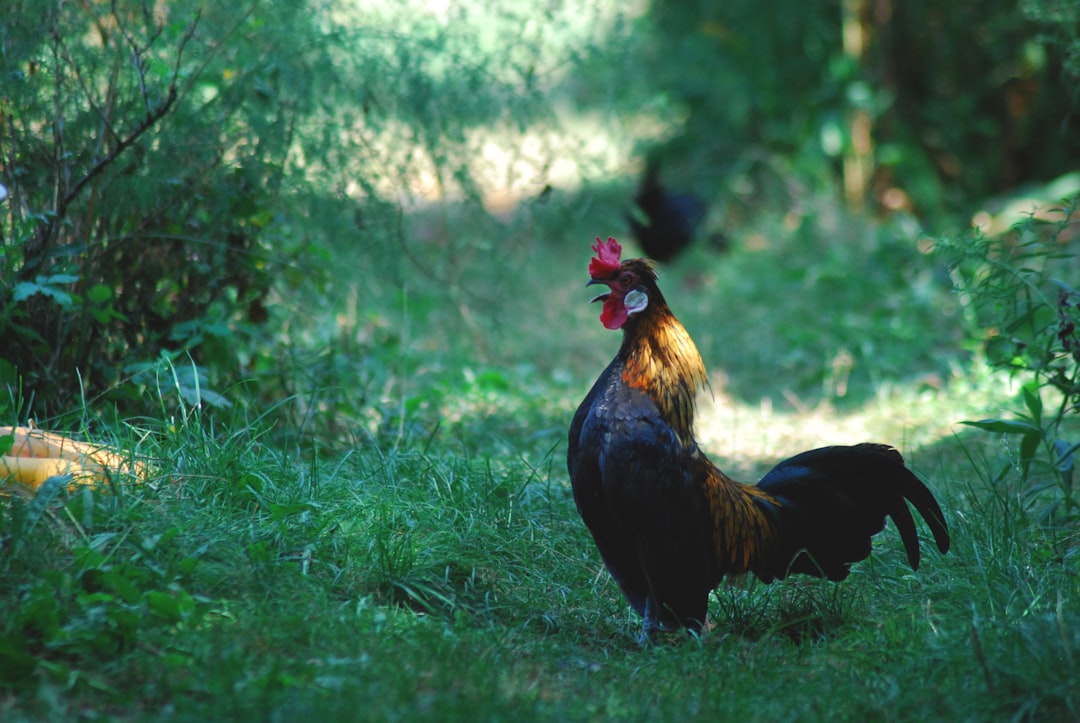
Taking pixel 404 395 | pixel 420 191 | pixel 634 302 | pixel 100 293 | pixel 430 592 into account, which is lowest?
pixel 430 592

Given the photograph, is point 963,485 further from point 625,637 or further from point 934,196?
point 934,196

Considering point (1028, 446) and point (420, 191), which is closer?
point (1028, 446)

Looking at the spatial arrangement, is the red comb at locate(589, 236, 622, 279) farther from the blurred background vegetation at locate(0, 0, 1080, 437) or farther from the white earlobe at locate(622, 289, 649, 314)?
the blurred background vegetation at locate(0, 0, 1080, 437)

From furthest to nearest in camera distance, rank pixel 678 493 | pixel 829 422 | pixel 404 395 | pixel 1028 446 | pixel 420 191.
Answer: pixel 829 422
pixel 420 191
pixel 404 395
pixel 1028 446
pixel 678 493

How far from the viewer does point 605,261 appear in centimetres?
357

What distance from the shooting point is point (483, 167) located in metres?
6.04

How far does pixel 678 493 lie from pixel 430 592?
889mm

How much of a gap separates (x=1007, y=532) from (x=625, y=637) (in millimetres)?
1466

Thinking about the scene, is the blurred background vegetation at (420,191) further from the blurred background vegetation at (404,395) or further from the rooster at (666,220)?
the rooster at (666,220)

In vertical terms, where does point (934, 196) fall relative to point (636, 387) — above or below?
above

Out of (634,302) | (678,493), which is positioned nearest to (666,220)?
(634,302)

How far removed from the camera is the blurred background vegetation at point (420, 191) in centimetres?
431

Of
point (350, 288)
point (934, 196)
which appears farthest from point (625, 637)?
point (934, 196)

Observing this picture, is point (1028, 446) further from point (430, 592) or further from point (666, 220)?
point (666, 220)
